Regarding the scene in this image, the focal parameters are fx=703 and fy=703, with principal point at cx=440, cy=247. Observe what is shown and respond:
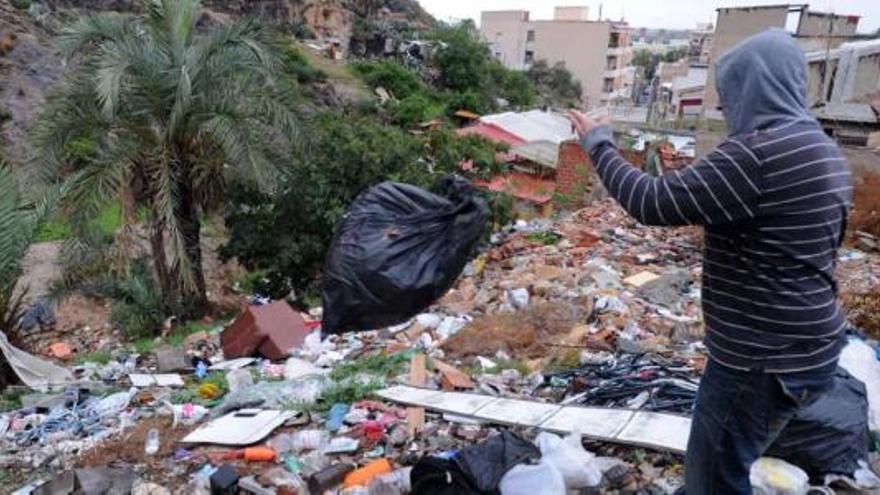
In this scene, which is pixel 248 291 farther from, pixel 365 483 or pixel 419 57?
pixel 419 57

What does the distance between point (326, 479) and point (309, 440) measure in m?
0.40

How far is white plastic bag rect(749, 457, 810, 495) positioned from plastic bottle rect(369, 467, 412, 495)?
3.83ft

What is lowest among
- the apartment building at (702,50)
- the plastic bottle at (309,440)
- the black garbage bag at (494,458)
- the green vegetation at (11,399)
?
the green vegetation at (11,399)

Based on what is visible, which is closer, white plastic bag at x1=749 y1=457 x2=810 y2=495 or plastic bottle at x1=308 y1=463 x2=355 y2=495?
white plastic bag at x1=749 y1=457 x2=810 y2=495

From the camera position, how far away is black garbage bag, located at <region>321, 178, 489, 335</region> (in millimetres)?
4480

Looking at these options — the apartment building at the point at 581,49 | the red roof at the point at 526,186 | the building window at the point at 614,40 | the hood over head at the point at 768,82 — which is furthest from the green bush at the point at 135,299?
the building window at the point at 614,40

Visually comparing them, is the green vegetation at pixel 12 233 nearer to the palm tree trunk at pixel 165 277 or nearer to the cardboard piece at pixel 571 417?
the palm tree trunk at pixel 165 277

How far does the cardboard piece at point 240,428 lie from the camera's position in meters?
3.12

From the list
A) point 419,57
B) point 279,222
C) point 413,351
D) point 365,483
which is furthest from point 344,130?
point 419,57

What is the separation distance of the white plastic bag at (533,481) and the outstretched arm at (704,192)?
1061 millimetres

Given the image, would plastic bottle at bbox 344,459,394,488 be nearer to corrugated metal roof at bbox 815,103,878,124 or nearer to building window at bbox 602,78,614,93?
corrugated metal roof at bbox 815,103,878,124

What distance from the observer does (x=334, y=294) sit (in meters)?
4.52

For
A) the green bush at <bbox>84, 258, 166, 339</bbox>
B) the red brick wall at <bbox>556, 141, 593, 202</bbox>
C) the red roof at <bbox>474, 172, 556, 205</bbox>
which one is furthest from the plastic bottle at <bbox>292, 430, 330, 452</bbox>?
the red brick wall at <bbox>556, 141, 593, 202</bbox>

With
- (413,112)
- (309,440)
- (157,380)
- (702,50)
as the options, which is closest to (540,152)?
(413,112)
